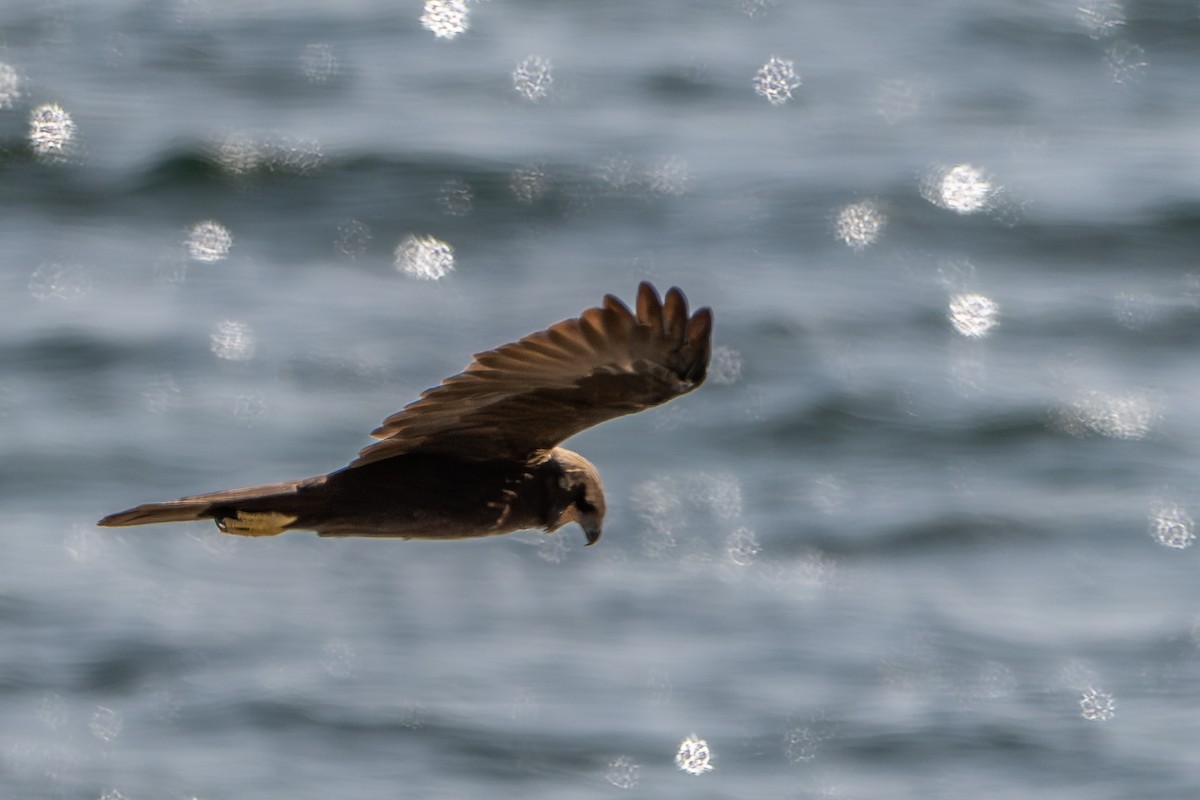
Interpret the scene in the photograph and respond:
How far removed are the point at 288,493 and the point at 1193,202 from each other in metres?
15.3

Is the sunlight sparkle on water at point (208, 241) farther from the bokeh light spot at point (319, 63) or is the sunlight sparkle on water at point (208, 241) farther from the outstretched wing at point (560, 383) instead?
the outstretched wing at point (560, 383)

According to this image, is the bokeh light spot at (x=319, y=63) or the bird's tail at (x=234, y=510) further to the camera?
the bokeh light spot at (x=319, y=63)

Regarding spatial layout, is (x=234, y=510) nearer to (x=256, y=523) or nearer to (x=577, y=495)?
Result: (x=256, y=523)

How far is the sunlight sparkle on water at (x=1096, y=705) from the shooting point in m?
16.5

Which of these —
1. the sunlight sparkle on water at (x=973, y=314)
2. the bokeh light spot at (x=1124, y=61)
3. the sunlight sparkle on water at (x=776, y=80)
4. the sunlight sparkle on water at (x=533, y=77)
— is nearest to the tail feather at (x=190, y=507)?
the sunlight sparkle on water at (x=973, y=314)

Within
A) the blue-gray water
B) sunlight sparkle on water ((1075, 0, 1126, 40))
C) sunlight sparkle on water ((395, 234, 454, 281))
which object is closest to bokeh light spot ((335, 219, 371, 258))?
the blue-gray water

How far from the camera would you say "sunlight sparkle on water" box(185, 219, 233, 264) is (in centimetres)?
1991

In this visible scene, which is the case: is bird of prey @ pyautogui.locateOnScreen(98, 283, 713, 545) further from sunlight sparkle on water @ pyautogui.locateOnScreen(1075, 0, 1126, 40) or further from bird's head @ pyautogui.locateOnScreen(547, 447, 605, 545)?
sunlight sparkle on water @ pyautogui.locateOnScreen(1075, 0, 1126, 40)

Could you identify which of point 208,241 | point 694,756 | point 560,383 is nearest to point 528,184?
point 208,241

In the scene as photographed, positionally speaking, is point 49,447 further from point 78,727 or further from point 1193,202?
point 1193,202

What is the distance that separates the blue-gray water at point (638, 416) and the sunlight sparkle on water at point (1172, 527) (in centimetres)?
5

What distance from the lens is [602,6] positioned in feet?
77.6

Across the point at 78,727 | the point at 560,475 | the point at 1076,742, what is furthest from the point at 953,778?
the point at 560,475

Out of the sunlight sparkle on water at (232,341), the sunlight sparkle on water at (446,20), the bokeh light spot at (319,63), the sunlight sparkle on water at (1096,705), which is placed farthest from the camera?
the sunlight sparkle on water at (446,20)
